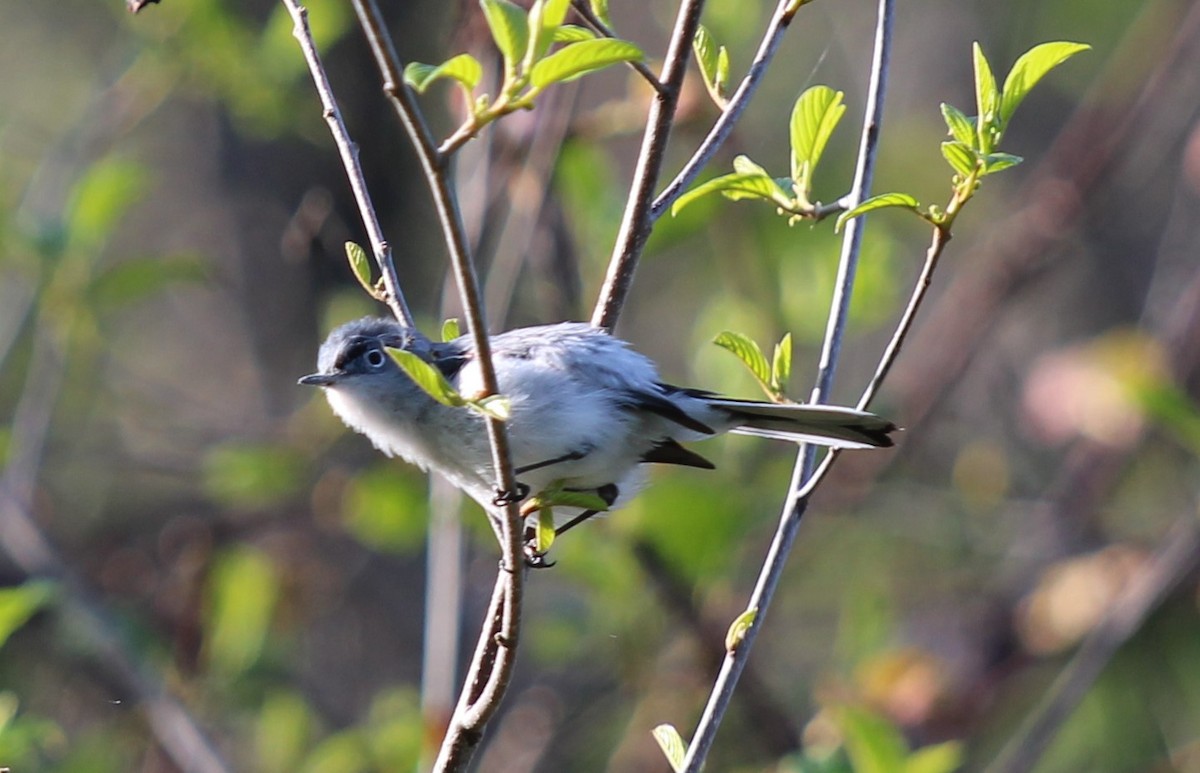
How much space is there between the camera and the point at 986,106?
206 centimetres

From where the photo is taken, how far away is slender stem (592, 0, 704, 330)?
197cm

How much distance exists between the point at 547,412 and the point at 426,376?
3.69 feet

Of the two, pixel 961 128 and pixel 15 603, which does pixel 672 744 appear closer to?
pixel 961 128

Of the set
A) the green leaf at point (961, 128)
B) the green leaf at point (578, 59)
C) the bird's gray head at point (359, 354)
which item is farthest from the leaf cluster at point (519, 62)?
the bird's gray head at point (359, 354)

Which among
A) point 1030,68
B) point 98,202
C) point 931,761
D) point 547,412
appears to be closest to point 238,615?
point 98,202

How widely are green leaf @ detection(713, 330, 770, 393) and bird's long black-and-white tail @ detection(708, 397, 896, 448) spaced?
7 centimetres

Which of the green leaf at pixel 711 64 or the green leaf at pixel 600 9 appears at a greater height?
the green leaf at pixel 600 9

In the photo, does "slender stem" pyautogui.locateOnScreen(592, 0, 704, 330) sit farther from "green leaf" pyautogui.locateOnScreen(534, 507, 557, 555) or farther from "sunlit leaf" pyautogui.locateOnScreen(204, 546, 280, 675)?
"sunlit leaf" pyautogui.locateOnScreen(204, 546, 280, 675)

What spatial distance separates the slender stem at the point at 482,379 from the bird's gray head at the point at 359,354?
3.01 feet

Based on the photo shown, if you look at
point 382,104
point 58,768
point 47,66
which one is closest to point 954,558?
point 382,104

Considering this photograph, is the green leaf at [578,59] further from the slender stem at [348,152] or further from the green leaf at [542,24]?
the slender stem at [348,152]

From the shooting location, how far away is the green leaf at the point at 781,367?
7.66 feet

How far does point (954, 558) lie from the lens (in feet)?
21.4

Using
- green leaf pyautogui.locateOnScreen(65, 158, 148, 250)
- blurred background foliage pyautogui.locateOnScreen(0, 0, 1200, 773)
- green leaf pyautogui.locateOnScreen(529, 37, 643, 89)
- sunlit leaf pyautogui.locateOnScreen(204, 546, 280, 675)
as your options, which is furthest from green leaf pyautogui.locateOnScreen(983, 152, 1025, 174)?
sunlit leaf pyautogui.locateOnScreen(204, 546, 280, 675)
